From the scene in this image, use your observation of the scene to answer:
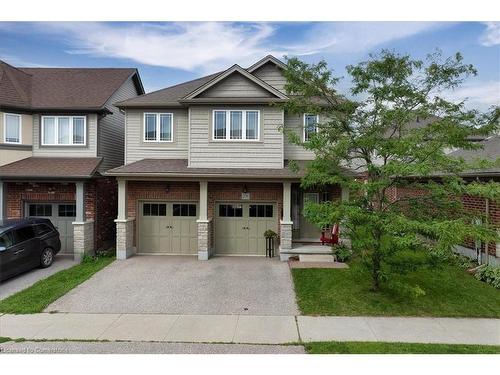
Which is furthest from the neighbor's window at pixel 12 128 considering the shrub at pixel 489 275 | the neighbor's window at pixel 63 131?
the shrub at pixel 489 275

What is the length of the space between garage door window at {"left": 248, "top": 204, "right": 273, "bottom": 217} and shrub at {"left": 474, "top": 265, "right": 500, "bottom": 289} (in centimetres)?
718

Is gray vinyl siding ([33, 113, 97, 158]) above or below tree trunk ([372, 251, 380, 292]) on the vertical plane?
above

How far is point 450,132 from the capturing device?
7301mm

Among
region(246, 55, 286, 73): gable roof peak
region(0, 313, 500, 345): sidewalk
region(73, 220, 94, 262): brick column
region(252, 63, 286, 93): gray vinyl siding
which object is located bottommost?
region(0, 313, 500, 345): sidewalk

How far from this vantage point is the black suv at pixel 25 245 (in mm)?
9844

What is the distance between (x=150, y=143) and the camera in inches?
548

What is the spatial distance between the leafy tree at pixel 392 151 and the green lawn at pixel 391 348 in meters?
1.39

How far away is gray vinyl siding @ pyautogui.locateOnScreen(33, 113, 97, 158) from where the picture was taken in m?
13.9

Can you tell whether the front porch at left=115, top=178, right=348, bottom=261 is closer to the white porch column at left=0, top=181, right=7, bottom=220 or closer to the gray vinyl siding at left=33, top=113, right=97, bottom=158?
the gray vinyl siding at left=33, top=113, right=97, bottom=158

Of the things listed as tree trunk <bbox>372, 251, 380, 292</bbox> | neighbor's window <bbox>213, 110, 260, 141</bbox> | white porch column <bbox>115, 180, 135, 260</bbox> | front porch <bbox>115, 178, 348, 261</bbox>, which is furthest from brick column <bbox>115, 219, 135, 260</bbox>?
tree trunk <bbox>372, 251, 380, 292</bbox>

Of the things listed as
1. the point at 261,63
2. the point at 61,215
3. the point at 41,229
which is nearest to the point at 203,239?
the point at 41,229

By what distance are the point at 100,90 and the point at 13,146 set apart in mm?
4307

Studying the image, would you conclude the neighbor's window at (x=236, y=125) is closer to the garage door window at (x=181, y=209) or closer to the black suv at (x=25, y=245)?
the garage door window at (x=181, y=209)

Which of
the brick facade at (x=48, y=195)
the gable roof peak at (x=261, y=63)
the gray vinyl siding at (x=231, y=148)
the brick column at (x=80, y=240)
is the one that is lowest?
the brick column at (x=80, y=240)
